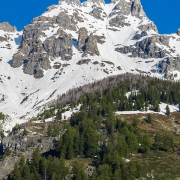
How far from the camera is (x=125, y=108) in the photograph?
611 ft

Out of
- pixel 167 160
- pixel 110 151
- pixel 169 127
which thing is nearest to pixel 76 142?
pixel 110 151

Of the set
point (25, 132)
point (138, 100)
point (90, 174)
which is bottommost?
point (90, 174)

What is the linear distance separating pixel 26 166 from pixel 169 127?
81.4 m

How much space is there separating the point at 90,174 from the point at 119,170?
10.0 m

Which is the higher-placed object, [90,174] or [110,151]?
[110,151]

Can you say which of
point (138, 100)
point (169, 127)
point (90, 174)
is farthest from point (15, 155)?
point (138, 100)

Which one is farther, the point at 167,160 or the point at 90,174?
the point at 167,160

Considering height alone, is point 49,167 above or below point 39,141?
below

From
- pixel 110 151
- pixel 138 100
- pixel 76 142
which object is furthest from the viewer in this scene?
pixel 138 100

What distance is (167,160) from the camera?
105875 millimetres

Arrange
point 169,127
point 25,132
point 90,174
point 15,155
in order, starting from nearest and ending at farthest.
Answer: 1. point 90,174
2. point 15,155
3. point 25,132
4. point 169,127

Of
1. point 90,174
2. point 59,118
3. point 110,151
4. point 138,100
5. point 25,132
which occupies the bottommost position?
point 90,174

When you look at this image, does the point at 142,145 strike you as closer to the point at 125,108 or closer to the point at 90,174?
the point at 90,174

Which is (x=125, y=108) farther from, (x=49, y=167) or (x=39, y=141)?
(x=49, y=167)
